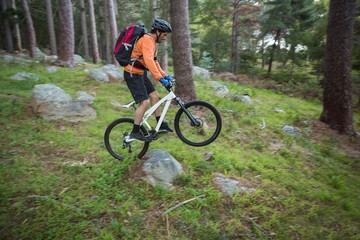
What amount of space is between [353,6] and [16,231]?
1140 centimetres

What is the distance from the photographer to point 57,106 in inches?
302

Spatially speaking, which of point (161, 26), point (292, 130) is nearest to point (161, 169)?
point (161, 26)

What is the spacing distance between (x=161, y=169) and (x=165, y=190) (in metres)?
0.44

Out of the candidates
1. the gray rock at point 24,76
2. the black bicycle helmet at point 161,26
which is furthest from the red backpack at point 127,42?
the gray rock at point 24,76

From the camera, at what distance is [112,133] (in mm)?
5809

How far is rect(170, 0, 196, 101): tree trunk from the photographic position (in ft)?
26.6

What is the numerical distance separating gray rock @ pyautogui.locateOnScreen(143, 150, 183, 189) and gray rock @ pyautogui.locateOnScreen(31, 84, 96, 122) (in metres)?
3.36

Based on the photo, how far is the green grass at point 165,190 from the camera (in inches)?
170

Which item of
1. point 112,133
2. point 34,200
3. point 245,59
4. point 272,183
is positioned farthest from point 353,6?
point 245,59

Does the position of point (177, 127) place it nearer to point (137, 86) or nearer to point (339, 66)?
point (137, 86)

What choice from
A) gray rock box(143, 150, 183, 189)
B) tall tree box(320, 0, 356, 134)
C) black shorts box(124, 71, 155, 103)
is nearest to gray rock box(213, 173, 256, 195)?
gray rock box(143, 150, 183, 189)

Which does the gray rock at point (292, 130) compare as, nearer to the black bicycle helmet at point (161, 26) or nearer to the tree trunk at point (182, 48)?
the tree trunk at point (182, 48)

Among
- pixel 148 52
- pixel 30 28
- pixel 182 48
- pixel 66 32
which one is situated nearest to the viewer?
pixel 148 52

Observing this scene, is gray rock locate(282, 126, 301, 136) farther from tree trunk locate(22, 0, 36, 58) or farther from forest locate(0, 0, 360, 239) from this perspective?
tree trunk locate(22, 0, 36, 58)
